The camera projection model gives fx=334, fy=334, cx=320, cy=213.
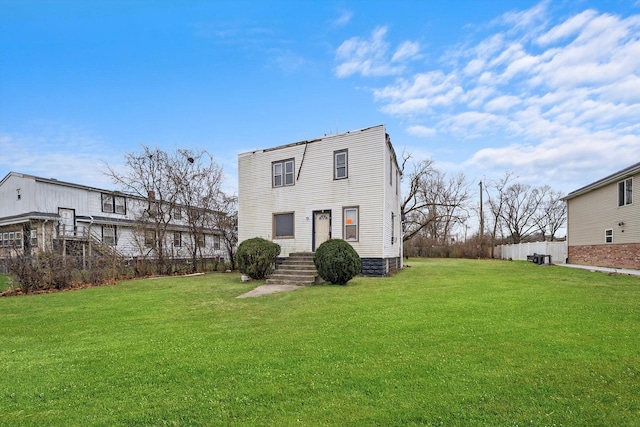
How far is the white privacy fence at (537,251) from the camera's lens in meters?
23.9

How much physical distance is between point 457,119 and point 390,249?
6.97 m

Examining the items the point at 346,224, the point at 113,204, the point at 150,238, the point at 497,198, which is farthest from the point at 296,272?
the point at 497,198

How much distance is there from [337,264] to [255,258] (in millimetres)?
3666

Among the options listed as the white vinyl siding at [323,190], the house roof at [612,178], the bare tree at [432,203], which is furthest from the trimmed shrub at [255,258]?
the bare tree at [432,203]

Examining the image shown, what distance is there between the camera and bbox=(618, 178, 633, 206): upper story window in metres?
15.8

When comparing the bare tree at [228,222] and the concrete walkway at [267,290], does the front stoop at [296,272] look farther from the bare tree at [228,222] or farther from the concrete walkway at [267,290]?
the bare tree at [228,222]

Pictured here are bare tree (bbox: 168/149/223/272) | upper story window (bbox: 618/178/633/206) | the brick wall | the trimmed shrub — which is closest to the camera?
the trimmed shrub

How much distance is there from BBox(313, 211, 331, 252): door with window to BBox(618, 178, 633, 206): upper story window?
47.4ft

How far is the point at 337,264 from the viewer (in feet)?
35.3

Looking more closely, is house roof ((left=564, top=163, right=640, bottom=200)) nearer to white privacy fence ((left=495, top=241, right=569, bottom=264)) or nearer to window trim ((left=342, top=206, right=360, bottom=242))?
white privacy fence ((left=495, top=241, right=569, bottom=264))

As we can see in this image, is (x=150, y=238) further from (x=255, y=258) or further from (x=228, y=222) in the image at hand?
(x=255, y=258)

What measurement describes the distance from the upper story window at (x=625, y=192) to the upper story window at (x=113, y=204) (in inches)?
1194

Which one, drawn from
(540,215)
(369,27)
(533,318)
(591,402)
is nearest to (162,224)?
(369,27)

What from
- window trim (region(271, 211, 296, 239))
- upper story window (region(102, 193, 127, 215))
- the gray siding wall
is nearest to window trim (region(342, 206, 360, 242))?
window trim (region(271, 211, 296, 239))
